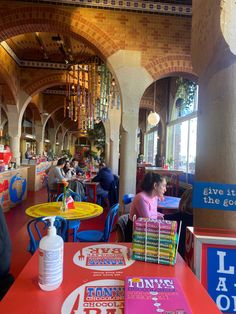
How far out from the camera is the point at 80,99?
8055mm

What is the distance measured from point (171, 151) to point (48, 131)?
1316 centimetres

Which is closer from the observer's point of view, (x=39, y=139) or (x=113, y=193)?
(x=113, y=193)

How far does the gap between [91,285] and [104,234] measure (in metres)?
2.17

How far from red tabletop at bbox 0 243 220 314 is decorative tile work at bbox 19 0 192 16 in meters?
5.16

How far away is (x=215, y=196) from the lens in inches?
48.6

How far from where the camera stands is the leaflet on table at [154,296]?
90cm

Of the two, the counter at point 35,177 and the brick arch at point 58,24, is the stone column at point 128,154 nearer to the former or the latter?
the brick arch at point 58,24

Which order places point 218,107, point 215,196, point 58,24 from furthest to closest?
point 58,24, point 218,107, point 215,196

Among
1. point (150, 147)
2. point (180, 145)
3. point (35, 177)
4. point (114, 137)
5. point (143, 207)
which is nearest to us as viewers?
point (143, 207)

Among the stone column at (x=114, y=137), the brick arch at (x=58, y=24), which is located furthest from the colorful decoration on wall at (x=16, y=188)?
the stone column at (x=114, y=137)

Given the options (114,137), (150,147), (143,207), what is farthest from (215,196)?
(150,147)

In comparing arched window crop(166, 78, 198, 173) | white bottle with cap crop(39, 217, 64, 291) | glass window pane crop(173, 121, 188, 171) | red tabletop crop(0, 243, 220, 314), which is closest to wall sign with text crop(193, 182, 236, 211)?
red tabletop crop(0, 243, 220, 314)

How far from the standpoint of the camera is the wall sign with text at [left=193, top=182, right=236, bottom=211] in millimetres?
1221

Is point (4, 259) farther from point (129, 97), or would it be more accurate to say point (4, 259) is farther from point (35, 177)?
point (35, 177)
